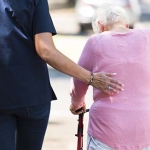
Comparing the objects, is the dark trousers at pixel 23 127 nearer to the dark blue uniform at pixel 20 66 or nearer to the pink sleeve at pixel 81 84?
the dark blue uniform at pixel 20 66

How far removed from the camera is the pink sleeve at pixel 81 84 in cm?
383

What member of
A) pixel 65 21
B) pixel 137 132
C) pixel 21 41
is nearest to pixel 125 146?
pixel 137 132

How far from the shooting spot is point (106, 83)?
3730mm

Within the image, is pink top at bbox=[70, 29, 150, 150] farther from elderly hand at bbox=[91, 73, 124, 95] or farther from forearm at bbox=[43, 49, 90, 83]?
forearm at bbox=[43, 49, 90, 83]

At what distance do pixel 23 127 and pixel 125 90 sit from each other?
654 millimetres

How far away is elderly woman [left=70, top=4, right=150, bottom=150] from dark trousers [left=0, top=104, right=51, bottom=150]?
0.34 metres

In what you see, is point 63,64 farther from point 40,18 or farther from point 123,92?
point 123,92

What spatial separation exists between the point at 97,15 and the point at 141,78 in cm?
52

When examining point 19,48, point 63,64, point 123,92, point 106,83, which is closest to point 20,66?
point 19,48

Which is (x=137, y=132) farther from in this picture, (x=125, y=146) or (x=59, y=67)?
(x=59, y=67)

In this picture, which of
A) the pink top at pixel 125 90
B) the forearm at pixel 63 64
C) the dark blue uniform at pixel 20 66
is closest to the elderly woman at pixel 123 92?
the pink top at pixel 125 90

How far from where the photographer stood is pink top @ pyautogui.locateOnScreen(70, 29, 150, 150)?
3756 mm

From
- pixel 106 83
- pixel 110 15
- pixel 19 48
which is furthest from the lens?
pixel 110 15

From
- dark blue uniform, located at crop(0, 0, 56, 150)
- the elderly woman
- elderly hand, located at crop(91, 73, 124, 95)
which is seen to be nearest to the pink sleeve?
the elderly woman
